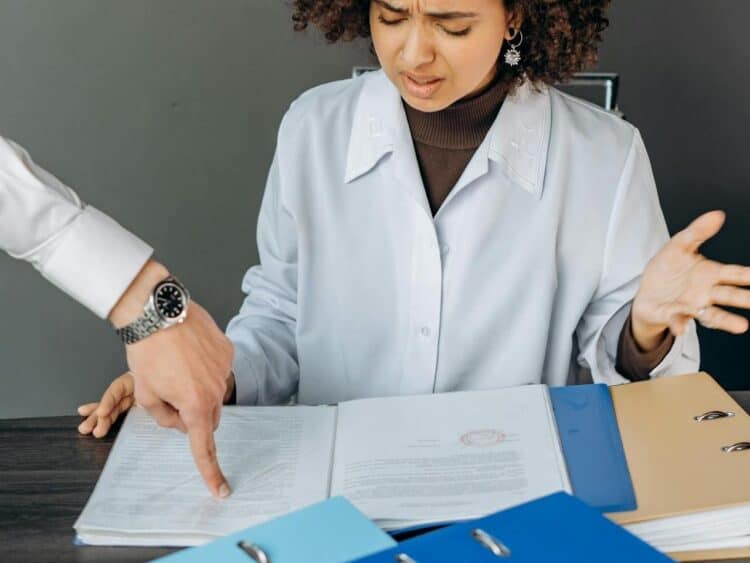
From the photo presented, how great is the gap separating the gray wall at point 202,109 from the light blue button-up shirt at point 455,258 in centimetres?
103

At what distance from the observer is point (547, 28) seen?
1.73 m

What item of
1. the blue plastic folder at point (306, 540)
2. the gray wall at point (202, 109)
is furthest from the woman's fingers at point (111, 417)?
the gray wall at point (202, 109)

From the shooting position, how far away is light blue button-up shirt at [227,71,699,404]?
171 centimetres

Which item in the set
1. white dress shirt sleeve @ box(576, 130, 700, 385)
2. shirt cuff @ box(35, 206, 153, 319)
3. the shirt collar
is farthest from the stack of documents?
the shirt collar

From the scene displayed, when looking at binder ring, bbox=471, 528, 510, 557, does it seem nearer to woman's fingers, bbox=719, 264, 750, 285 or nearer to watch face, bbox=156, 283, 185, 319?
watch face, bbox=156, 283, 185, 319

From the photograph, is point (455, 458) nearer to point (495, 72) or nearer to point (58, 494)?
point (58, 494)

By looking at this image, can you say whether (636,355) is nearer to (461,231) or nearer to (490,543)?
(461,231)

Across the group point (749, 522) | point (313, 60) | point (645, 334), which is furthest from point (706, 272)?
point (313, 60)

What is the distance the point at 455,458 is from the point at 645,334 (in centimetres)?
40

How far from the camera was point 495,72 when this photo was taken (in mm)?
1759

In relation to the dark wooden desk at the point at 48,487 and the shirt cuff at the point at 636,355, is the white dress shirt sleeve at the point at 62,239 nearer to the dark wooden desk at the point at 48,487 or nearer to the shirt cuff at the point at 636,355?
the dark wooden desk at the point at 48,487

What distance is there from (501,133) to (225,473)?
0.72 m

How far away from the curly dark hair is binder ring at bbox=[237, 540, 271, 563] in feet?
3.06

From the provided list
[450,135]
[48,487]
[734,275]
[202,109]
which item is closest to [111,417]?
[48,487]
